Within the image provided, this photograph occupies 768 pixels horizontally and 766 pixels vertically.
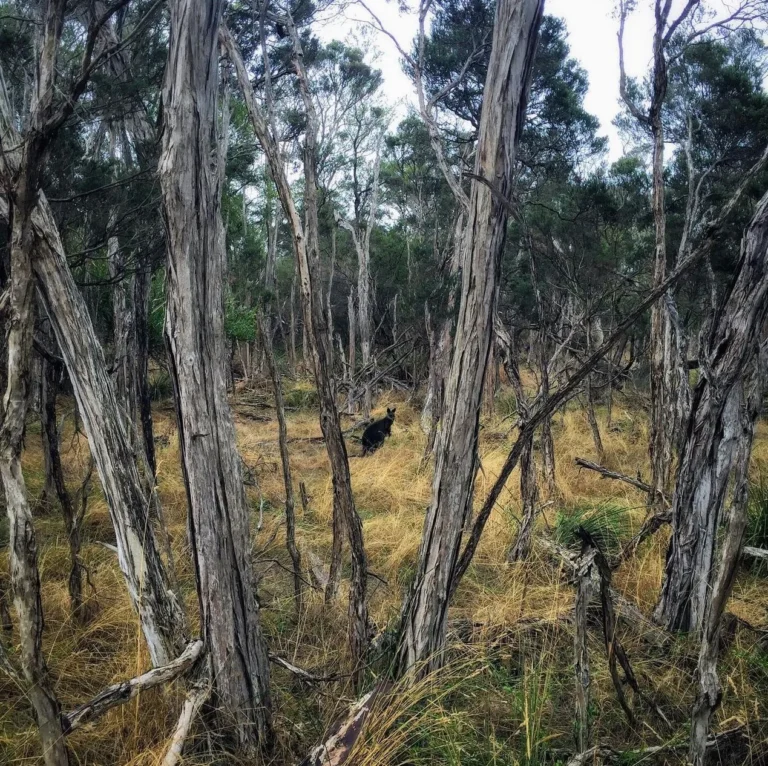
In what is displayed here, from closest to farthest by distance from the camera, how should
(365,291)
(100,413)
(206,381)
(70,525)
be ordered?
(206,381)
(100,413)
(70,525)
(365,291)

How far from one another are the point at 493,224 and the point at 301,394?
13.7 meters

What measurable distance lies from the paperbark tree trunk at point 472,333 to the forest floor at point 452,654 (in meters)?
0.27

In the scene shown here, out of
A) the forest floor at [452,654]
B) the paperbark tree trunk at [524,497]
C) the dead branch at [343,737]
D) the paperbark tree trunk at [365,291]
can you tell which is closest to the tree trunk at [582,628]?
the forest floor at [452,654]

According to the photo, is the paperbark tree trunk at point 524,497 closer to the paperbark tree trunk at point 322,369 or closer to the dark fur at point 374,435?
the paperbark tree trunk at point 322,369

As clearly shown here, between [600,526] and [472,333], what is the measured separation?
3671mm

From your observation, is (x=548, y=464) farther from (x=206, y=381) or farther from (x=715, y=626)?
(x=206, y=381)

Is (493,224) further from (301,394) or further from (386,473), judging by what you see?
(301,394)

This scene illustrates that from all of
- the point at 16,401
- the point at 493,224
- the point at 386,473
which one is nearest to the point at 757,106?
the point at 386,473

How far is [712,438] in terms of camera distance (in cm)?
318

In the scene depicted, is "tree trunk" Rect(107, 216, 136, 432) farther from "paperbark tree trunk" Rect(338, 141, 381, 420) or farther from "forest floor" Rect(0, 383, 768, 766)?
"paperbark tree trunk" Rect(338, 141, 381, 420)

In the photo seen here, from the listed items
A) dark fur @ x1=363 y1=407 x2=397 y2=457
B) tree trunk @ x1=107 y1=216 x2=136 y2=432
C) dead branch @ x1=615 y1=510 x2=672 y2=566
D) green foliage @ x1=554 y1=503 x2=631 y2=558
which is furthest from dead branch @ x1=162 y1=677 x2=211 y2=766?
dark fur @ x1=363 y1=407 x2=397 y2=457

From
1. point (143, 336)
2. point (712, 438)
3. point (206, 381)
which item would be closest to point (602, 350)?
point (206, 381)

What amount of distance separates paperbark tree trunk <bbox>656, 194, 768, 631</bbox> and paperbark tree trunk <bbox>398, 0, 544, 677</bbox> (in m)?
1.33

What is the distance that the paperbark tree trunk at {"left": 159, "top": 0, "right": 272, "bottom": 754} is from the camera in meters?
2.21
